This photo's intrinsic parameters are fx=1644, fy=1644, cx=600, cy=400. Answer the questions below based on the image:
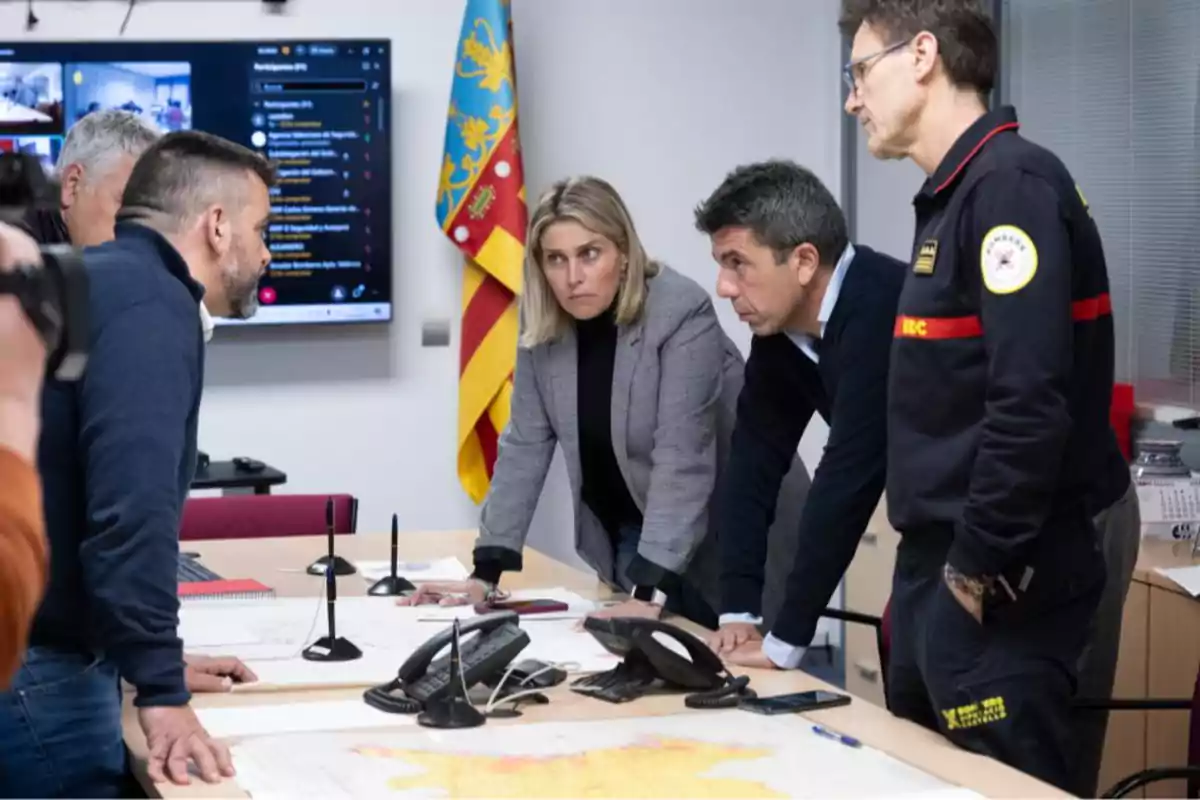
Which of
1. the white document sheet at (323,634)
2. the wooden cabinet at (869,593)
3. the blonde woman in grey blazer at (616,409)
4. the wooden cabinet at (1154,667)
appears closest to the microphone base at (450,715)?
the white document sheet at (323,634)

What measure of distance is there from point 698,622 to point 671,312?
0.61 meters

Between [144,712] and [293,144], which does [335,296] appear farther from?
[144,712]

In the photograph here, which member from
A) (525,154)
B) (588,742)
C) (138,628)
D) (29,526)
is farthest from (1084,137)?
(29,526)

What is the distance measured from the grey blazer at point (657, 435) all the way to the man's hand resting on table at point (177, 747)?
3.75 feet

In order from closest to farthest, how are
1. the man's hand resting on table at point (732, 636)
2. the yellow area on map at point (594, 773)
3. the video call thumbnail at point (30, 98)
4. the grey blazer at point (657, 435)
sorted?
the yellow area on map at point (594, 773), the man's hand resting on table at point (732, 636), the grey blazer at point (657, 435), the video call thumbnail at point (30, 98)

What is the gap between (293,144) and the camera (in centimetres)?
526

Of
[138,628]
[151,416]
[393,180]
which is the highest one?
[393,180]

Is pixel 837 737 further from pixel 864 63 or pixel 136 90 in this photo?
pixel 136 90

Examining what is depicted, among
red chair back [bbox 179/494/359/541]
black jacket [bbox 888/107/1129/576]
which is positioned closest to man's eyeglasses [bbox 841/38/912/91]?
black jacket [bbox 888/107/1129/576]

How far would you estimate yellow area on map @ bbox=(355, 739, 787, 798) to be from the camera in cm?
191

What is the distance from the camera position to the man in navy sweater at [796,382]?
8.54 feet

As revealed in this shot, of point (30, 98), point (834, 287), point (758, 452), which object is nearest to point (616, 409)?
point (758, 452)

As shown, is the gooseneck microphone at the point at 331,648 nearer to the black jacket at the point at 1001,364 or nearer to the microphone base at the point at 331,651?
the microphone base at the point at 331,651

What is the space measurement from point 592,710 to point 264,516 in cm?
203
